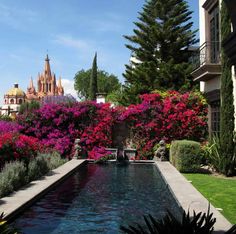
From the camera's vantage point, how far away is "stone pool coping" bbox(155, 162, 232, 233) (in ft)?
17.9

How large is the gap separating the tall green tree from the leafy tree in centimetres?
4708

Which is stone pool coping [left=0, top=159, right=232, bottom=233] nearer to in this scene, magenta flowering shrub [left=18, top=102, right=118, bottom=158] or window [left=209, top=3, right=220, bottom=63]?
window [left=209, top=3, right=220, bottom=63]

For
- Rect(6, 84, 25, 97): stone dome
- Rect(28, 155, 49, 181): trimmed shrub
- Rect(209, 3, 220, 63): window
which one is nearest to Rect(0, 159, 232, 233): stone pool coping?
Rect(28, 155, 49, 181): trimmed shrub

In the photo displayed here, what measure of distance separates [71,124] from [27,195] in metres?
10.6

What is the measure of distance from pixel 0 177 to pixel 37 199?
122cm

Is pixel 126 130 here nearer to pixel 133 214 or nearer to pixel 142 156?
pixel 142 156

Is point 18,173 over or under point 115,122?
under

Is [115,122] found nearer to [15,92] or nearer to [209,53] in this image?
[209,53]

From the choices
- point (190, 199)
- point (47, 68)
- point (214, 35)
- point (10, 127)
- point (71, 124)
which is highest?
point (47, 68)

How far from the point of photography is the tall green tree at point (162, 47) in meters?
24.7

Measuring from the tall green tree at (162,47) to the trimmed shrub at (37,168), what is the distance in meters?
14.4

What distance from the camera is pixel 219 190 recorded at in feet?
30.1

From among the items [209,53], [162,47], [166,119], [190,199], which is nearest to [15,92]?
[162,47]

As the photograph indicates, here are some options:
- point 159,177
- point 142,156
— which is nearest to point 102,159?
point 142,156
